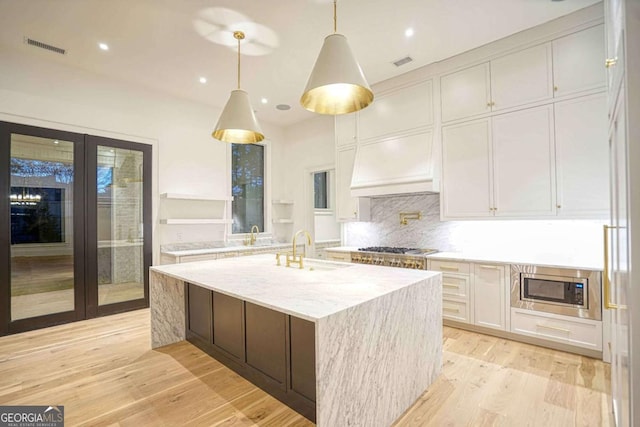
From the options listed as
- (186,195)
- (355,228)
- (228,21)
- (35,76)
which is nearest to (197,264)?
(186,195)

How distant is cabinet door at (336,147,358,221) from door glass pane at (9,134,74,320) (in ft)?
12.0

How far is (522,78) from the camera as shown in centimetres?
334

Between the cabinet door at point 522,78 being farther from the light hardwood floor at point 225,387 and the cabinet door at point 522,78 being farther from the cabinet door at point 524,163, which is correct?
the light hardwood floor at point 225,387

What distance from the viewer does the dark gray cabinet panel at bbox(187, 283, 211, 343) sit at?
297cm

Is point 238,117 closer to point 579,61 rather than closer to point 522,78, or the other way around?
point 522,78

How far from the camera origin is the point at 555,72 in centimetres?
314

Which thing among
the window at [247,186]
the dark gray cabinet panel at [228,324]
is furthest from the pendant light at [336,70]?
the window at [247,186]

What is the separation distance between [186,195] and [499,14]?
4557 mm

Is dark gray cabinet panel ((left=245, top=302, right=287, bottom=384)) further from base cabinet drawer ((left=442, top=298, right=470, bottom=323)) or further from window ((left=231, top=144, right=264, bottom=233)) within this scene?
window ((left=231, top=144, right=264, bottom=233))

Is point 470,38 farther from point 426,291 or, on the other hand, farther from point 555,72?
point 426,291

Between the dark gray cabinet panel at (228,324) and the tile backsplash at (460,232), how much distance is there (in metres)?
2.82

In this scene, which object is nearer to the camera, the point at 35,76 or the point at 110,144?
the point at 35,76

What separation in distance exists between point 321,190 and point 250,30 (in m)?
3.85

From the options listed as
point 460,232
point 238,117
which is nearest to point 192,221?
point 238,117
